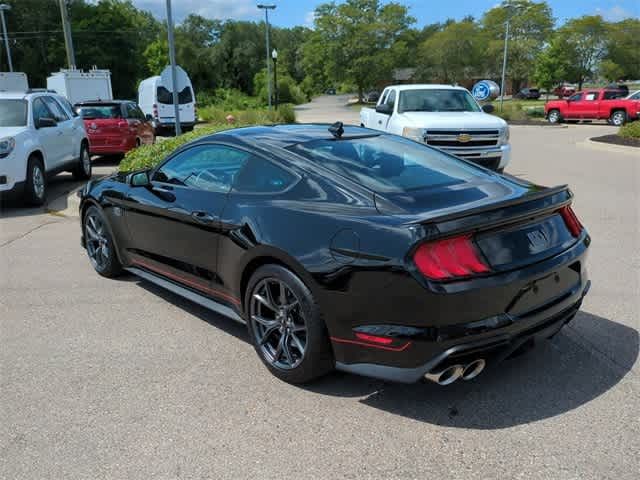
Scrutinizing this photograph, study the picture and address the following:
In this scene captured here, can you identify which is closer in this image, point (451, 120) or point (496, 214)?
point (496, 214)

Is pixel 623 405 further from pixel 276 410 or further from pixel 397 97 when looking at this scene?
pixel 397 97

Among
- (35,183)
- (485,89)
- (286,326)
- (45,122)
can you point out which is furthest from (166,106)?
(286,326)

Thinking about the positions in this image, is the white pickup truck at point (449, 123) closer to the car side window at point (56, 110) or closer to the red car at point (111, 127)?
the car side window at point (56, 110)

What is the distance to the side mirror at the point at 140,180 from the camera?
15.5ft

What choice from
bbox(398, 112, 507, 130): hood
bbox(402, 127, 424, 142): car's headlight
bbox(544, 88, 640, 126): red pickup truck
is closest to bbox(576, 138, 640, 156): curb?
bbox(398, 112, 507, 130): hood

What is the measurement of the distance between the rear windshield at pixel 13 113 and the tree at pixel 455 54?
209 ft

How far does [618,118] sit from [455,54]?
145 feet

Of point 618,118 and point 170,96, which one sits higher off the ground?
point 170,96

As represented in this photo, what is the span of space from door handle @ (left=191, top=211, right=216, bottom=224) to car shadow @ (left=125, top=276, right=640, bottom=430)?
1282 millimetres

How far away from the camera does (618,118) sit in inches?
1030

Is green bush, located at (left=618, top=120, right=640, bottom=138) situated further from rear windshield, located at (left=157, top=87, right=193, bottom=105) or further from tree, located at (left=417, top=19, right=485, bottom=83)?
tree, located at (left=417, top=19, right=485, bottom=83)

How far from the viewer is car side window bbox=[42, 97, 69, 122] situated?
35.7ft

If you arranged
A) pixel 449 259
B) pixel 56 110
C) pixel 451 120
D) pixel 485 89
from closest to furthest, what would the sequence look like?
pixel 449 259 → pixel 451 120 → pixel 56 110 → pixel 485 89

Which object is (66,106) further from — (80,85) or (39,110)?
(80,85)
